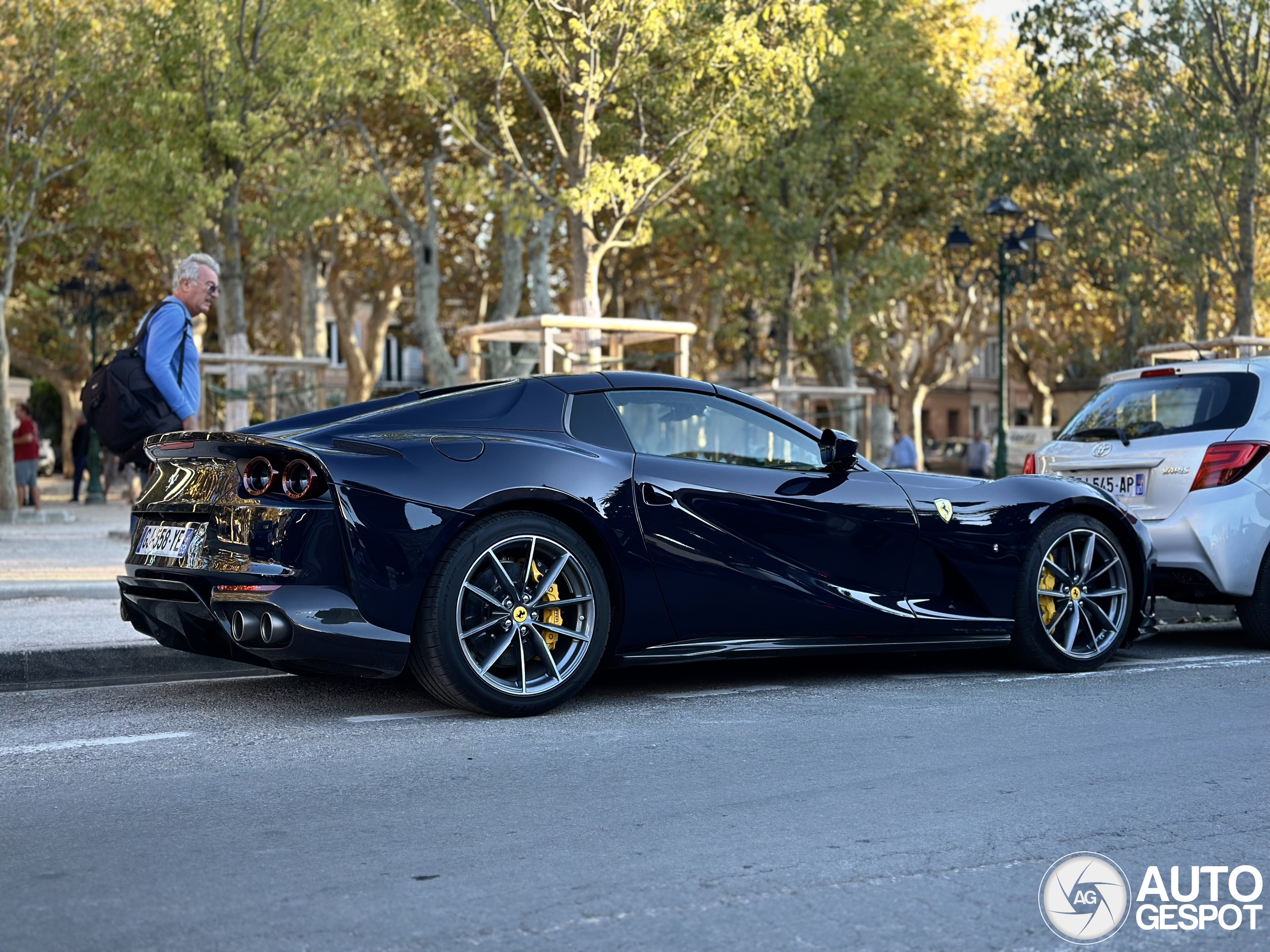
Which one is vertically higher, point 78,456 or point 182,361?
point 182,361

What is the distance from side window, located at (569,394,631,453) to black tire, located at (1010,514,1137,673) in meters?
2.12

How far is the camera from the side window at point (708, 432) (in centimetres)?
621

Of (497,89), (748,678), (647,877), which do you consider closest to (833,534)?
(748,678)

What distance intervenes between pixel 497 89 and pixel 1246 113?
10.5 meters

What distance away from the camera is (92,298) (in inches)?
1151

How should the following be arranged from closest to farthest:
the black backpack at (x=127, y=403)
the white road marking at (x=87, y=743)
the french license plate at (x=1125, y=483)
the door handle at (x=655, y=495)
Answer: the white road marking at (x=87, y=743) → the door handle at (x=655, y=495) → the black backpack at (x=127, y=403) → the french license plate at (x=1125, y=483)

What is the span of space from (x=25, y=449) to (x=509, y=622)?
21.9 metres

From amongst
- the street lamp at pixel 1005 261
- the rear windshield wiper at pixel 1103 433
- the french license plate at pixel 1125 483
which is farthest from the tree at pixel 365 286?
the french license plate at pixel 1125 483

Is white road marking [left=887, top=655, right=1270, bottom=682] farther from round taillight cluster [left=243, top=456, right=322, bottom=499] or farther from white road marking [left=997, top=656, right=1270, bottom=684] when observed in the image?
round taillight cluster [left=243, top=456, right=322, bottom=499]

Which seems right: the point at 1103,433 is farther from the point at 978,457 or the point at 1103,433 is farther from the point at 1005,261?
the point at 978,457

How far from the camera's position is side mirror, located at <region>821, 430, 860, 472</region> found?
6449 mm

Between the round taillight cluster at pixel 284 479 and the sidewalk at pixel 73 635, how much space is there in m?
1.23

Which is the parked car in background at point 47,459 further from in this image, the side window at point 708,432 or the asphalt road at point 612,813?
the asphalt road at point 612,813

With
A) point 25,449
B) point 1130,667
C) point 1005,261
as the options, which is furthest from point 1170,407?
point 25,449
